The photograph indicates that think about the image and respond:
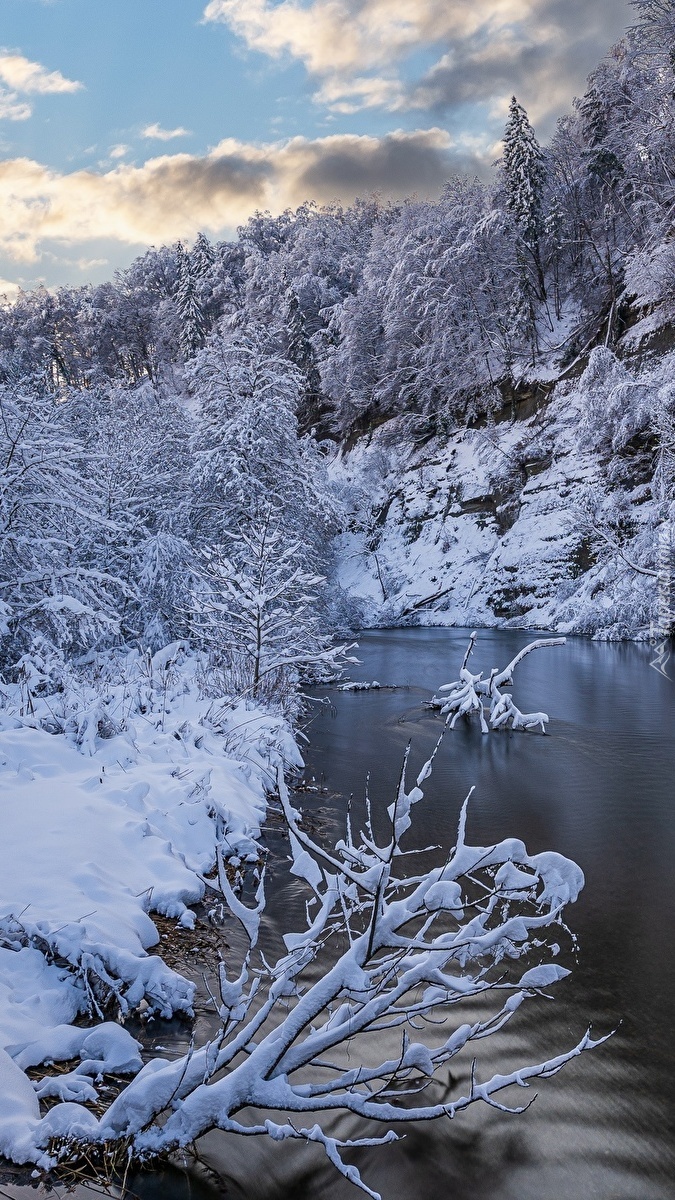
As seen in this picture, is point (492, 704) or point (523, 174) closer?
point (492, 704)

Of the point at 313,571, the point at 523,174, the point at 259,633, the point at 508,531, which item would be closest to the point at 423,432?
the point at 508,531

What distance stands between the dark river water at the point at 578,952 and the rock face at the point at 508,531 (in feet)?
36.2

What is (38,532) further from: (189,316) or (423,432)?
(189,316)

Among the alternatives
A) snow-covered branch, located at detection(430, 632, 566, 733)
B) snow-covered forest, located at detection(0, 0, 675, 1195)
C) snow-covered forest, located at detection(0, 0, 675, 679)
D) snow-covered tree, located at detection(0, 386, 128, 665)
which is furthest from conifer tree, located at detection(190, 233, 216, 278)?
snow-covered branch, located at detection(430, 632, 566, 733)

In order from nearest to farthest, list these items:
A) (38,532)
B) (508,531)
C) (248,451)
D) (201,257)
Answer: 1. (38,532)
2. (248,451)
3. (508,531)
4. (201,257)

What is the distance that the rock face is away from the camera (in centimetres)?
2572

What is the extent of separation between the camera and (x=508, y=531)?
108 feet

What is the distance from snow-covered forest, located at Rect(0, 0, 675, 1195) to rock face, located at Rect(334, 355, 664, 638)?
0.61 feet

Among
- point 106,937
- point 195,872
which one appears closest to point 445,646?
point 195,872

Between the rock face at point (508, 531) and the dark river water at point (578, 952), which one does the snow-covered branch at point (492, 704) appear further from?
the rock face at point (508, 531)

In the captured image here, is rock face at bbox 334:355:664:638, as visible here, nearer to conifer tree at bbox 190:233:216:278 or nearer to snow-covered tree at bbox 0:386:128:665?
snow-covered tree at bbox 0:386:128:665

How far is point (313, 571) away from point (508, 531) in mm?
14444

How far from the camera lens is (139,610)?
57.9ft

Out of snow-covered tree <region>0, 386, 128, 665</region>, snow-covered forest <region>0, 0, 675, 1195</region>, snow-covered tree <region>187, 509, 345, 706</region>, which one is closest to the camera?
snow-covered forest <region>0, 0, 675, 1195</region>
